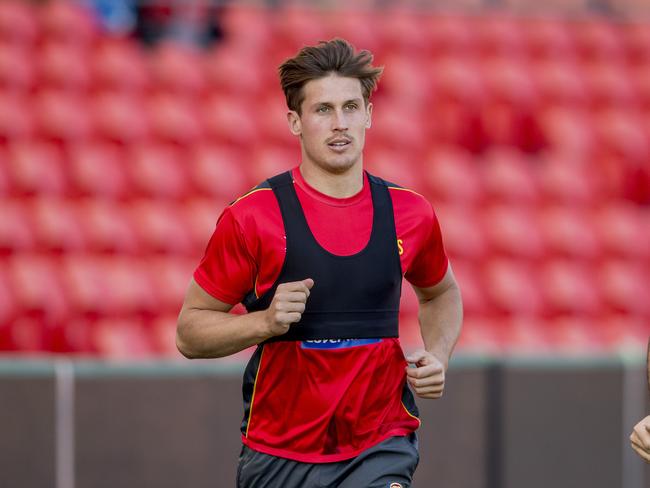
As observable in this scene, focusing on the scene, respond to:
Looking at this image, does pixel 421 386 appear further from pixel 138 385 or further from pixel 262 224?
pixel 138 385

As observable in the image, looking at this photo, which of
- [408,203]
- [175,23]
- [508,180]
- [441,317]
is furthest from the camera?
[175,23]

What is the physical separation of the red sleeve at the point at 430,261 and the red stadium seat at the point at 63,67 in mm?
6071

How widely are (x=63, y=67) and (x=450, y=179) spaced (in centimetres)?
324

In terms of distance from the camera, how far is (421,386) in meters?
4.17

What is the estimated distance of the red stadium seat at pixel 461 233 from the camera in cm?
1006

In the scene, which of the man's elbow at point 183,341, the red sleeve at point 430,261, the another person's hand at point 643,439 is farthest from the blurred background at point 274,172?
the another person's hand at point 643,439

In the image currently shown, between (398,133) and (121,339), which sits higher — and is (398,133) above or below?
above

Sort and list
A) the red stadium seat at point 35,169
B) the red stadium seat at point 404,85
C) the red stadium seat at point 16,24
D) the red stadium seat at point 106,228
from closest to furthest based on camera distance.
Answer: the red stadium seat at point 106,228
the red stadium seat at point 35,169
the red stadium seat at point 16,24
the red stadium seat at point 404,85

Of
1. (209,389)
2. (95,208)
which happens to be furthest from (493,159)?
(209,389)

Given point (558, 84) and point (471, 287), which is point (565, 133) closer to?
point (558, 84)

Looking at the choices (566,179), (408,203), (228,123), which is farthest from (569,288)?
(408,203)

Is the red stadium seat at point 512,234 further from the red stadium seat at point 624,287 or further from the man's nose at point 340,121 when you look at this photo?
the man's nose at point 340,121

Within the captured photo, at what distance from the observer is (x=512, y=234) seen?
10320mm

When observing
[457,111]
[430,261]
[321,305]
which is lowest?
[321,305]
